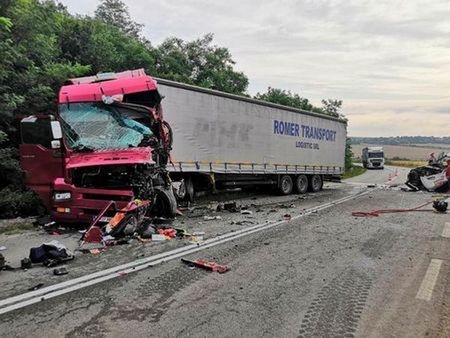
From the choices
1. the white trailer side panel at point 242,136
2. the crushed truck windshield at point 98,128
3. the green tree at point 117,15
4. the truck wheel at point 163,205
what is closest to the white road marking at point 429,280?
the truck wheel at point 163,205

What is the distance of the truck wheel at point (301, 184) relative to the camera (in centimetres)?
1930

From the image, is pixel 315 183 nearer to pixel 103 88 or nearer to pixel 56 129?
pixel 103 88

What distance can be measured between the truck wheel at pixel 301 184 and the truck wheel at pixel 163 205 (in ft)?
33.4

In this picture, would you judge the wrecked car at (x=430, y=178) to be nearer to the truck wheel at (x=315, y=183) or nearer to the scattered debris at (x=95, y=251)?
the truck wheel at (x=315, y=183)

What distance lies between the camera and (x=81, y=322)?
4102mm

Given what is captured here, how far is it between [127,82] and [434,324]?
328 inches

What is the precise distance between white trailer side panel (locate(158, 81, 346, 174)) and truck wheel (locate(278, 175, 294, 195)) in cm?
39

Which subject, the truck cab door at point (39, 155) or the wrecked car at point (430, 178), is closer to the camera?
the truck cab door at point (39, 155)

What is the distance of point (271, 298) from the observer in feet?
16.1

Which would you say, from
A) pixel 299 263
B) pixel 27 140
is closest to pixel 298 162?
pixel 27 140

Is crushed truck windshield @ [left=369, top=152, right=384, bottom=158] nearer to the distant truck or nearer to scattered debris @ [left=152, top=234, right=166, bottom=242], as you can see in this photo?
the distant truck

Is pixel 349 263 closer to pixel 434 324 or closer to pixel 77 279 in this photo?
pixel 434 324

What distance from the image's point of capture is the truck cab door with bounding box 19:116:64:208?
10242 mm

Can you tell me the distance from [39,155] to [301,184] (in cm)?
1220
